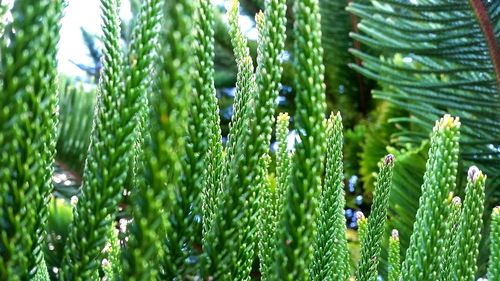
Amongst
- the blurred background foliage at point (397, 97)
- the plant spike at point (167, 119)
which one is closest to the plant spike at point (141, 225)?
the plant spike at point (167, 119)

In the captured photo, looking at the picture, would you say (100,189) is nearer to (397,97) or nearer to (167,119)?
(167,119)

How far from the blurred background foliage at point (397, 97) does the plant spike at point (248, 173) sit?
36 cm

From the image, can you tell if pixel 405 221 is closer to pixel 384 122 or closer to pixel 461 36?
pixel 461 36

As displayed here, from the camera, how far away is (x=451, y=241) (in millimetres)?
388

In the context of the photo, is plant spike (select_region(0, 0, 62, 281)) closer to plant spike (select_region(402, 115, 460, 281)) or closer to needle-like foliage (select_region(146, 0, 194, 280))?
needle-like foliage (select_region(146, 0, 194, 280))

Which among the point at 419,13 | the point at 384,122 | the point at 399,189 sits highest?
the point at 419,13

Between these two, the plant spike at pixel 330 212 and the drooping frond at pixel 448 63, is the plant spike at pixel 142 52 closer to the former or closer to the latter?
the plant spike at pixel 330 212

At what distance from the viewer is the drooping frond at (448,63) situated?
2.73 feet

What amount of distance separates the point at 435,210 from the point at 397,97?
2.28ft

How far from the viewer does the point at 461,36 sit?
0.85 meters

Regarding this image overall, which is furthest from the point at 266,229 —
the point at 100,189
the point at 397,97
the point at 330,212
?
the point at 397,97

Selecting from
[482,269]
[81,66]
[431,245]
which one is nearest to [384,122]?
[482,269]

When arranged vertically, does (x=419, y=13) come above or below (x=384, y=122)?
above

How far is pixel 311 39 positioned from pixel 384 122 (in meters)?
0.96
